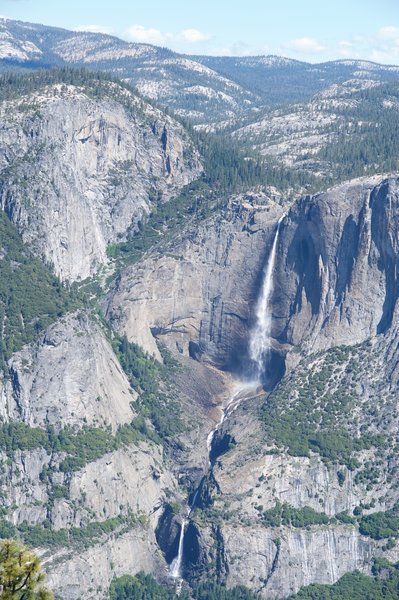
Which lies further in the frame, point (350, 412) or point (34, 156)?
point (34, 156)

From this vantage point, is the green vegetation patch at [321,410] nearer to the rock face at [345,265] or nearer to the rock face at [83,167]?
the rock face at [345,265]

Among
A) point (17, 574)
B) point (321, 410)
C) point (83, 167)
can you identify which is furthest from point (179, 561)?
point (17, 574)

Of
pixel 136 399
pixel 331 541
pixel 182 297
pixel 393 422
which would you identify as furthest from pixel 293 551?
pixel 182 297

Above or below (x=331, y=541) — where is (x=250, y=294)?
above

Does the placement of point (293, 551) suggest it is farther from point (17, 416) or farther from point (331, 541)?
point (17, 416)

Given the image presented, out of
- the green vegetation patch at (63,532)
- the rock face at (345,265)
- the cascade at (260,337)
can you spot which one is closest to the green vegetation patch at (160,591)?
the green vegetation patch at (63,532)

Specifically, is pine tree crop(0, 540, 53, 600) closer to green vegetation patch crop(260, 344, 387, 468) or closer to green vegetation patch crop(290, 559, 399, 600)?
green vegetation patch crop(290, 559, 399, 600)
